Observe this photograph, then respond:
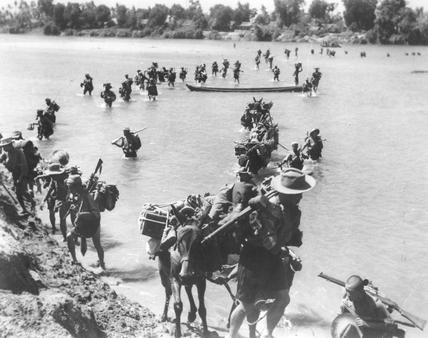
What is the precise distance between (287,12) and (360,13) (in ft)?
95.1

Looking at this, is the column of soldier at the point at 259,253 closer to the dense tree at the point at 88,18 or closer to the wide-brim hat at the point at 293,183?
the wide-brim hat at the point at 293,183

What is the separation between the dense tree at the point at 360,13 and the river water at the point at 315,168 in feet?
331

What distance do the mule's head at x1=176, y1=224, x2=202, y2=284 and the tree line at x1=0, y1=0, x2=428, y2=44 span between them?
131m

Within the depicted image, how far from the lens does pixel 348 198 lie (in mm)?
16422

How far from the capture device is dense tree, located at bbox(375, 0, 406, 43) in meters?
127

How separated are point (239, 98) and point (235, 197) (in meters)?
31.1

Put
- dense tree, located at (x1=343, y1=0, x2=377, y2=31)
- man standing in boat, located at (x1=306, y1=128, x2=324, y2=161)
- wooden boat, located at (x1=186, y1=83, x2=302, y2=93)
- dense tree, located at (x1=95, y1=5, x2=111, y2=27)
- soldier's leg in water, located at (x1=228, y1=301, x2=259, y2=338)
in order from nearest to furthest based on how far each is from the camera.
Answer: soldier's leg in water, located at (x1=228, y1=301, x2=259, y2=338), man standing in boat, located at (x1=306, y1=128, x2=324, y2=161), wooden boat, located at (x1=186, y1=83, x2=302, y2=93), dense tree, located at (x1=343, y1=0, x2=377, y2=31), dense tree, located at (x1=95, y1=5, x2=111, y2=27)

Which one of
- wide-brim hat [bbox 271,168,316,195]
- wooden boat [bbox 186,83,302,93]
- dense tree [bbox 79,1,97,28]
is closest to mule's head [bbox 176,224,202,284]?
wide-brim hat [bbox 271,168,316,195]

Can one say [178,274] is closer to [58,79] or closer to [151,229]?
[151,229]

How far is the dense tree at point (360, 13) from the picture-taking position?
13938 cm

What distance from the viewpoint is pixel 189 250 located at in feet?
22.9

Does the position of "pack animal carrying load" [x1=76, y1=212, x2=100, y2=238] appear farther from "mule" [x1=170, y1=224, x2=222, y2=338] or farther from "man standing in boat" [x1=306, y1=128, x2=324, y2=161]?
"man standing in boat" [x1=306, y1=128, x2=324, y2=161]

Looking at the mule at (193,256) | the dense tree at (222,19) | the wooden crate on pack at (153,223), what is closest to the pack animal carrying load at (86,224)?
the wooden crate on pack at (153,223)

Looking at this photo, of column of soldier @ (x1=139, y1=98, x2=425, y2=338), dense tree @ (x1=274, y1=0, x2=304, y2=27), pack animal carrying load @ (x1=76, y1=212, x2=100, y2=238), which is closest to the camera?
column of soldier @ (x1=139, y1=98, x2=425, y2=338)
